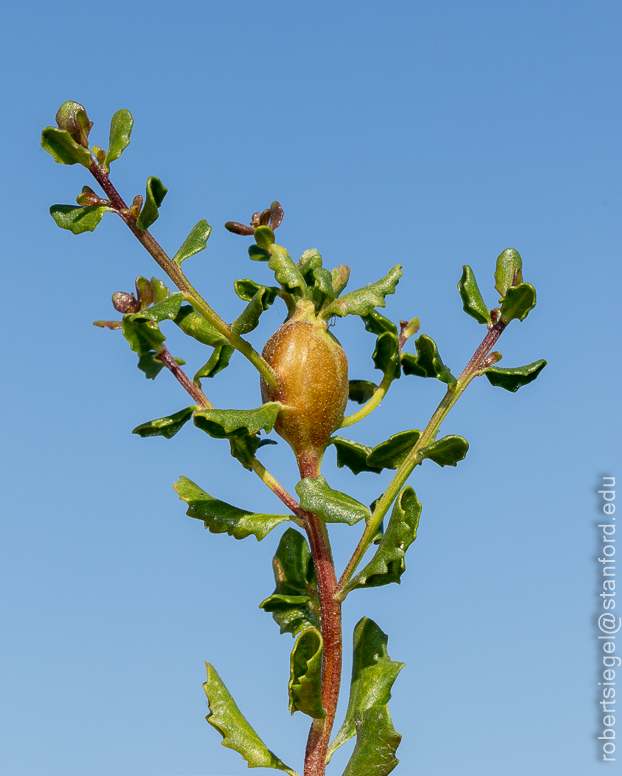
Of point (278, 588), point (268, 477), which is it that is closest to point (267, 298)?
point (268, 477)

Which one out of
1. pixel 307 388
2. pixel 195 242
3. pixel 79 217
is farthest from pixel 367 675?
pixel 79 217

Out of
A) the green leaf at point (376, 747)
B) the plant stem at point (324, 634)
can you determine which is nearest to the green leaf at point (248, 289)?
the plant stem at point (324, 634)

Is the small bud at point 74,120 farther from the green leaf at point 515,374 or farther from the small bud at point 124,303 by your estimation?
the green leaf at point 515,374

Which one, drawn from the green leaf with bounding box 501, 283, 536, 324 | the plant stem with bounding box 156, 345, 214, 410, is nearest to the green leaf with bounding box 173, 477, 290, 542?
the plant stem with bounding box 156, 345, 214, 410

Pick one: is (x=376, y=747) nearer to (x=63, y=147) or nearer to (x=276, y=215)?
(x=276, y=215)

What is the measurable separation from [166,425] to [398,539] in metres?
0.55

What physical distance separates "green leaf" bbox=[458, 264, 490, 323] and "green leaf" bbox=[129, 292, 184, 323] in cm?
60

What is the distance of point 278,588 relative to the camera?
6.21 ft

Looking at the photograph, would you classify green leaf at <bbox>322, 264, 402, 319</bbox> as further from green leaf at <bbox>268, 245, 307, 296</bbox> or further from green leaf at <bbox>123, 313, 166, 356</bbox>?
green leaf at <bbox>123, 313, 166, 356</bbox>

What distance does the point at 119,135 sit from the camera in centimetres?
159

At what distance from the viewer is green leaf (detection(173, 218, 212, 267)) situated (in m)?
1.71

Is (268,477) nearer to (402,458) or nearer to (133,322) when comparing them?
(402,458)

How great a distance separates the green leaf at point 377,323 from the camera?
1822 mm

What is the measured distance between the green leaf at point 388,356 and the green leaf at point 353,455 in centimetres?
18
